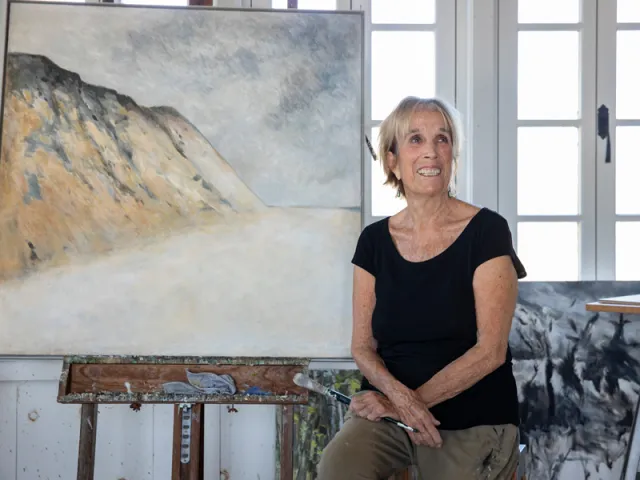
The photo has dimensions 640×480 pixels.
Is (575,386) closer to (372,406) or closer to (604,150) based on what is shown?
(604,150)

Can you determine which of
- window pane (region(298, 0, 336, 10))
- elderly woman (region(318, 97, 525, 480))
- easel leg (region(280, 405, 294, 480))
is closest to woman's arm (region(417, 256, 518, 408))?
elderly woman (region(318, 97, 525, 480))

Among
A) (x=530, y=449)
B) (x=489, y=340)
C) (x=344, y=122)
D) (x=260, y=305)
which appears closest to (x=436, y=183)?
(x=489, y=340)

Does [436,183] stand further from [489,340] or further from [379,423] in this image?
[379,423]

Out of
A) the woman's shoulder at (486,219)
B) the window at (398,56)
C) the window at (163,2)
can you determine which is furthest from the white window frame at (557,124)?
the window at (163,2)

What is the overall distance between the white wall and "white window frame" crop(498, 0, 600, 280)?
0.14 feet

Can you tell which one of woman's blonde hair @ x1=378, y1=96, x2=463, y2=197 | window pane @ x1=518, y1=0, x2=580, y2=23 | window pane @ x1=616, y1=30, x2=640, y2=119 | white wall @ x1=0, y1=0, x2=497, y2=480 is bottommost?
white wall @ x1=0, y1=0, x2=497, y2=480

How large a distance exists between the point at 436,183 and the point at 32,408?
193 cm

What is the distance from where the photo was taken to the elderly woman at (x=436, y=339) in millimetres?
1646

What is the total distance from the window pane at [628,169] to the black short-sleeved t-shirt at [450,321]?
1272 millimetres

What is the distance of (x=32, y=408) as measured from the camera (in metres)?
2.68

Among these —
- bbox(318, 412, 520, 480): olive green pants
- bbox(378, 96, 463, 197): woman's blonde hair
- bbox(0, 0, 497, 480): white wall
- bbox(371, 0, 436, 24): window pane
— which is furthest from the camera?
bbox(371, 0, 436, 24): window pane

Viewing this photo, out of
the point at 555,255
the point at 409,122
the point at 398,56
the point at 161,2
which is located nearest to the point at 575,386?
the point at 555,255

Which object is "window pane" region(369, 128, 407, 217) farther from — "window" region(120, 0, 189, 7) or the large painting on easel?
"window" region(120, 0, 189, 7)

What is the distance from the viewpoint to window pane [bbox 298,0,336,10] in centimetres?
281
